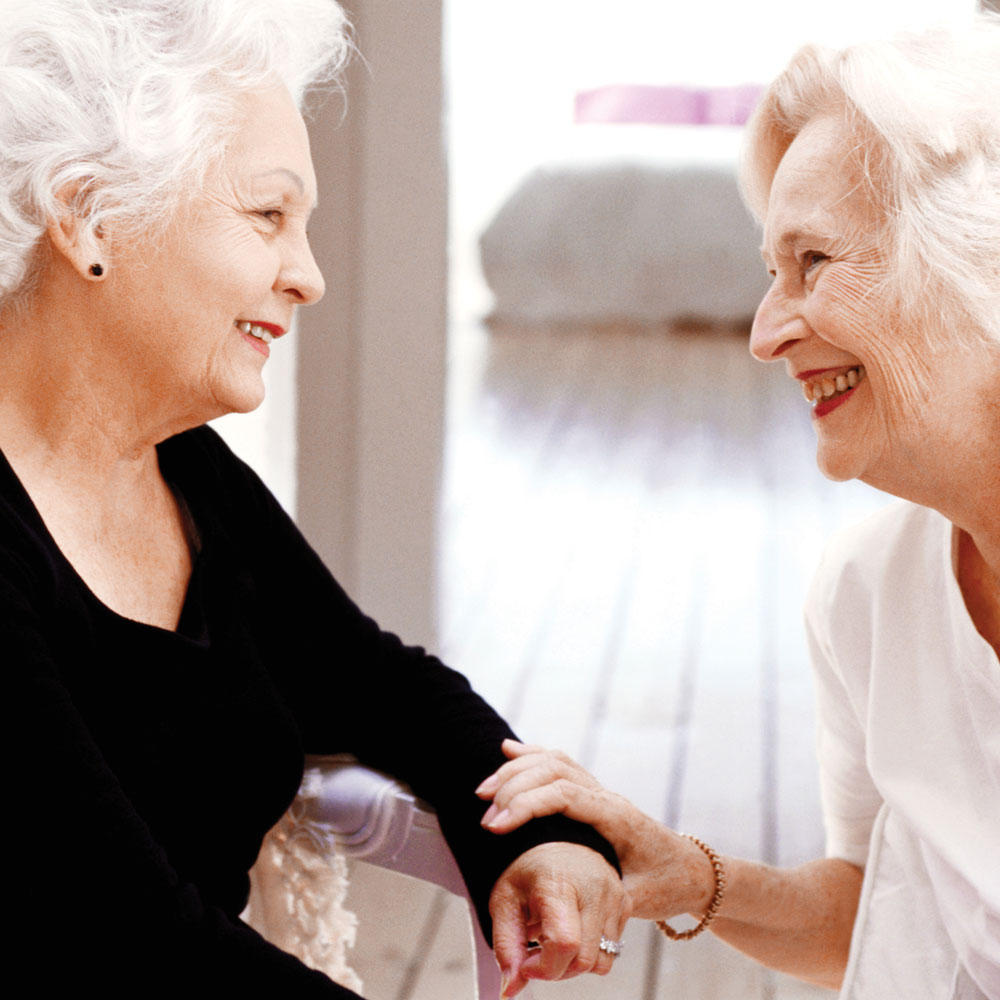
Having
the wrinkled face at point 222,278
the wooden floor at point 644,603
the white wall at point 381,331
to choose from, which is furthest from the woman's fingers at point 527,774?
the white wall at point 381,331

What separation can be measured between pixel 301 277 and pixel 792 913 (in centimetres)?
83

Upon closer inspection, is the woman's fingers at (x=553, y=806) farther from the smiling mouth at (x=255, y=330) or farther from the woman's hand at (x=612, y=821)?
the smiling mouth at (x=255, y=330)

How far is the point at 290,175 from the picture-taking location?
1.21 m

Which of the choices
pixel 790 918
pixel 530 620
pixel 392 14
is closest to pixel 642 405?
pixel 530 620

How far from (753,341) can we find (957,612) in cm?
32

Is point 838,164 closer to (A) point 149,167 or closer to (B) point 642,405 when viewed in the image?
(A) point 149,167

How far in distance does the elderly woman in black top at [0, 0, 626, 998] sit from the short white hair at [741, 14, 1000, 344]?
50 cm

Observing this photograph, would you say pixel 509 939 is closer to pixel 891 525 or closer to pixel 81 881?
pixel 81 881

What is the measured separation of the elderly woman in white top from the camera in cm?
117

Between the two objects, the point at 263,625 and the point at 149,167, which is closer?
the point at 149,167

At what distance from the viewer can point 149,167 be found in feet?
3.74

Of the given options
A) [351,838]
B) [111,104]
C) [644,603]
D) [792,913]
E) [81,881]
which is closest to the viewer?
[81,881]

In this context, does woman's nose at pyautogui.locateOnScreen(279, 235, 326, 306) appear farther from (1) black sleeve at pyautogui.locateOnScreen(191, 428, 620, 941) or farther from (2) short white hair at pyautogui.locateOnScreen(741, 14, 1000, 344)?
(2) short white hair at pyautogui.locateOnScreen(741, 14, 1000, 344)

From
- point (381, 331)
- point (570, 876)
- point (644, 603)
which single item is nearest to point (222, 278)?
point (570, 876)
